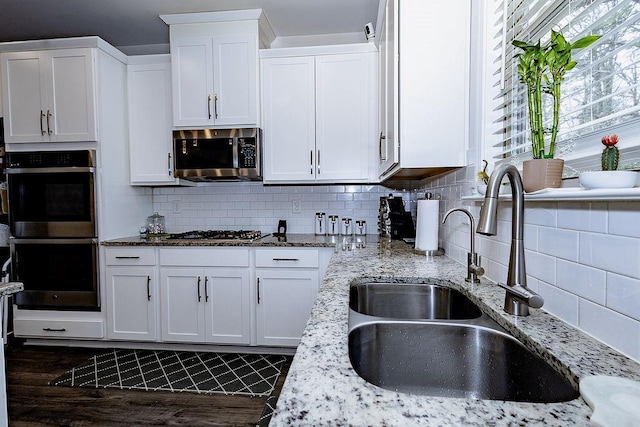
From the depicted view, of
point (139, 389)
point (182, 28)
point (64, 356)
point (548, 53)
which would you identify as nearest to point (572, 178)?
point (548, 53)

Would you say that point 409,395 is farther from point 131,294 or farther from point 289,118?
point 131,294

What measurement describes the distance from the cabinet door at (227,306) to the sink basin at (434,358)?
5.71ft

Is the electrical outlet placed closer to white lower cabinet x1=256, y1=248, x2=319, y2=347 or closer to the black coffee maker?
white lower cabinet x1=256, y1=248, x2=319, y2=347

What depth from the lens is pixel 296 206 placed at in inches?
120

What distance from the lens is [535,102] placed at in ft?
2.97

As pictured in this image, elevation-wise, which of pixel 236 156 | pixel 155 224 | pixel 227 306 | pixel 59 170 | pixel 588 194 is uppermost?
pixel 236 156

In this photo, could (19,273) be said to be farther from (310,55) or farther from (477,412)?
(477,412)

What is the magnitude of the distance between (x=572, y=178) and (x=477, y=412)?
0.69 meters

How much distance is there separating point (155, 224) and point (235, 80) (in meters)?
1.49

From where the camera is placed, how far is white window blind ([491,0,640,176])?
71 centimetres

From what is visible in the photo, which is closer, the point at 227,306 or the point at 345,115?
the point at 227,306

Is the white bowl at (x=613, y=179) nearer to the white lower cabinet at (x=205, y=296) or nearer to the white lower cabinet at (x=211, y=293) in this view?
the white lower cabinet at (x=211, y=293)

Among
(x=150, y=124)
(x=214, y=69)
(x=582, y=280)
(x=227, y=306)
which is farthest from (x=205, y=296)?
(x=582, y=280)

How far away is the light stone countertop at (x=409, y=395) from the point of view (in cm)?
48
